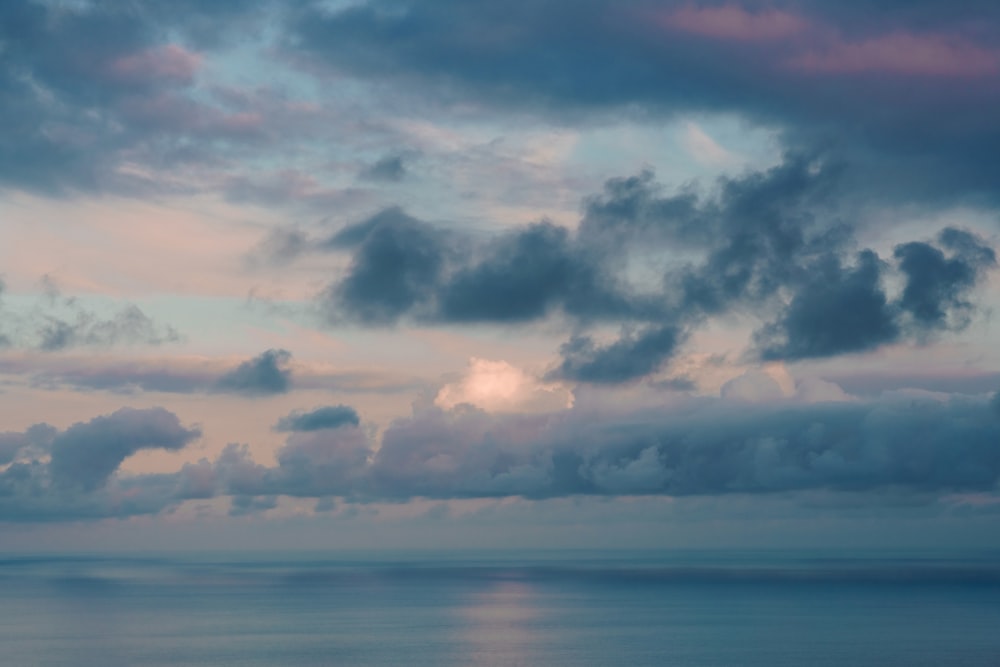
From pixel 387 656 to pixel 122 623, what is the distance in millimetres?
69772

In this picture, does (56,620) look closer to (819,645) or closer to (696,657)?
(696,657)

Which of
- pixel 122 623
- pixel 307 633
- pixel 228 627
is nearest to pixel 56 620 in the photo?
pixel 122 623

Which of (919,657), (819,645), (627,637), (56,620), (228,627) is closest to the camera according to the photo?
(919,657)

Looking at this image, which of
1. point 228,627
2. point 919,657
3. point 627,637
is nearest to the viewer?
point 919,657

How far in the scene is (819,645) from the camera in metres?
147

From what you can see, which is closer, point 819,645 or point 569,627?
point 819,645

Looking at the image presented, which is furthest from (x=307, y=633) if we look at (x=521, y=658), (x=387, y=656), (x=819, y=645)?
(x=819, y=645)

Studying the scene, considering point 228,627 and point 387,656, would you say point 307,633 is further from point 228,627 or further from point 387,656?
point 387,656

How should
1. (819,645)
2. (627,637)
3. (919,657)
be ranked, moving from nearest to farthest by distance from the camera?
(919,657) < (819,645) < (627,637)

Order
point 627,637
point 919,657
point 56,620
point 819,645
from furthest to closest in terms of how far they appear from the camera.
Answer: point 56,620
point 627,637
point 819,645
point 919,657

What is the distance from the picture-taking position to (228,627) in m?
178

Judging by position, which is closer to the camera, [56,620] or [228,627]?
[228,627]

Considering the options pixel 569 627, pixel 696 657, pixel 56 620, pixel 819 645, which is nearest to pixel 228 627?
pixel 56 620

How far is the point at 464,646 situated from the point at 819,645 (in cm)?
4799
